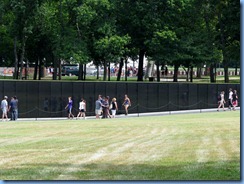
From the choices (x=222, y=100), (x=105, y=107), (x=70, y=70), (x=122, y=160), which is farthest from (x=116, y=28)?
(x=122, y=160)

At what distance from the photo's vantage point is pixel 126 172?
12102 millimetres

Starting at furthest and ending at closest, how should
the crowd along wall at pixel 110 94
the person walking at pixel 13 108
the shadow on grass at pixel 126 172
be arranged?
the crowd along wall at pixel 110 94, the person walking at pixel 13 108, the shadow on grass at pixel 126 172

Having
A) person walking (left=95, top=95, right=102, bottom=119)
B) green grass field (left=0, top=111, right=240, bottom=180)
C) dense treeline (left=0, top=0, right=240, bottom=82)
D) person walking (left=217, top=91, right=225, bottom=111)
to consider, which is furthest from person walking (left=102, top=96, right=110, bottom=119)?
green grass field (left=0, top=111, right=240, bottom=180)

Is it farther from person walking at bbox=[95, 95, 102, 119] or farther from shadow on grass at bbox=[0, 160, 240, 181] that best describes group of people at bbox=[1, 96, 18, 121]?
shadow on grass at bbox=[0, 160, 240, 181]

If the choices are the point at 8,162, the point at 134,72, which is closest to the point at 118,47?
the point at 134,72

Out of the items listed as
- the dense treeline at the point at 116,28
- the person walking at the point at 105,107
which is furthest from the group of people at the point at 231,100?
the person walking at the point at 105,107

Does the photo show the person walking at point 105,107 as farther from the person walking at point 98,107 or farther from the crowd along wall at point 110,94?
the crowd along wall at point 110,94

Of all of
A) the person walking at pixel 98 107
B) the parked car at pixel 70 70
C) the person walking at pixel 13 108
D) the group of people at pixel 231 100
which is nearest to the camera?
the person walking at pixel 13 108

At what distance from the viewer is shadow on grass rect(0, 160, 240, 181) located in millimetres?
11578

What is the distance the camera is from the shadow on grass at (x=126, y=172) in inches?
456

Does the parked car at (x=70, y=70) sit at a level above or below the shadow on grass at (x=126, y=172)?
above

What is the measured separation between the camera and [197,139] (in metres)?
20.0

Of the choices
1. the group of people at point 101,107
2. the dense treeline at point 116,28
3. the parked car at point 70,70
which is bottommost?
the group of people at point 101,107

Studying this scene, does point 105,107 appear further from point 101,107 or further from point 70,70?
point 70,70
